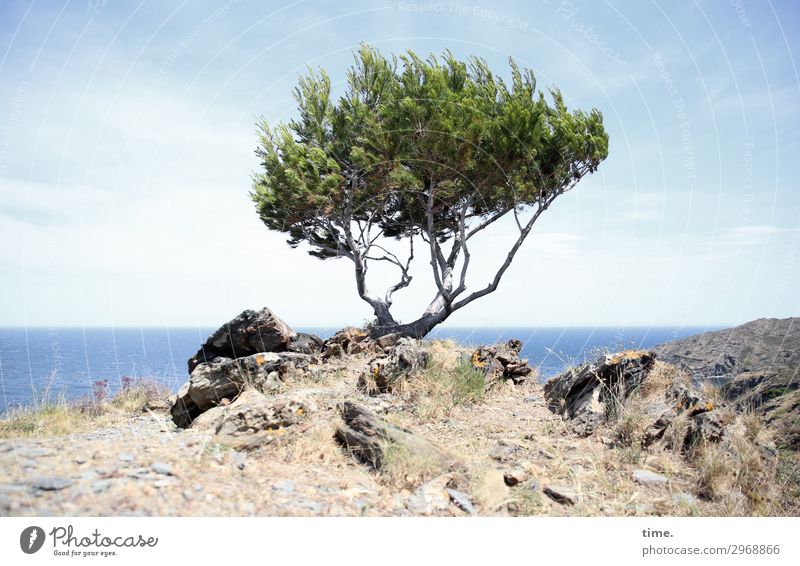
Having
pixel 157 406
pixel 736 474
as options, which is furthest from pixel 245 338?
pixel 736 474

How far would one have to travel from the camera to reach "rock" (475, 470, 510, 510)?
391cm

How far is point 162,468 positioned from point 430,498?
2250 millimetres

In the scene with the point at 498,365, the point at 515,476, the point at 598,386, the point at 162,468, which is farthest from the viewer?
the point at 498,365

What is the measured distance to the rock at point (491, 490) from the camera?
3.91 m

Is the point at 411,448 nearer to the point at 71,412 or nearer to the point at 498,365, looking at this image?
the point at 498,365

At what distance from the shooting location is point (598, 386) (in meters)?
6.77

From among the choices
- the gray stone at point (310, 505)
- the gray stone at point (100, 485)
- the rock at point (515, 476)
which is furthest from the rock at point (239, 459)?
the rock at point (515, 476)

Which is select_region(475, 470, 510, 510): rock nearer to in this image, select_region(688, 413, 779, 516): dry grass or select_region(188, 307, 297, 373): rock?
select_region(688, 413, 779, 516): dry grass

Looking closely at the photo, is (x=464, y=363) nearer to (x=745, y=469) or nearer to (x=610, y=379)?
(x=610, y=379)

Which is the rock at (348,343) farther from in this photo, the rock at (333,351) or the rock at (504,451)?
the rock at (504,451)

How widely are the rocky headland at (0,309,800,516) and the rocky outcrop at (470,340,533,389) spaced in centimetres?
61

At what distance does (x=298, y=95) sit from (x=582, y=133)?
383 inches

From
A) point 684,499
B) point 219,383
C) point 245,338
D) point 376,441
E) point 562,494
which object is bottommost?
point 684,499
